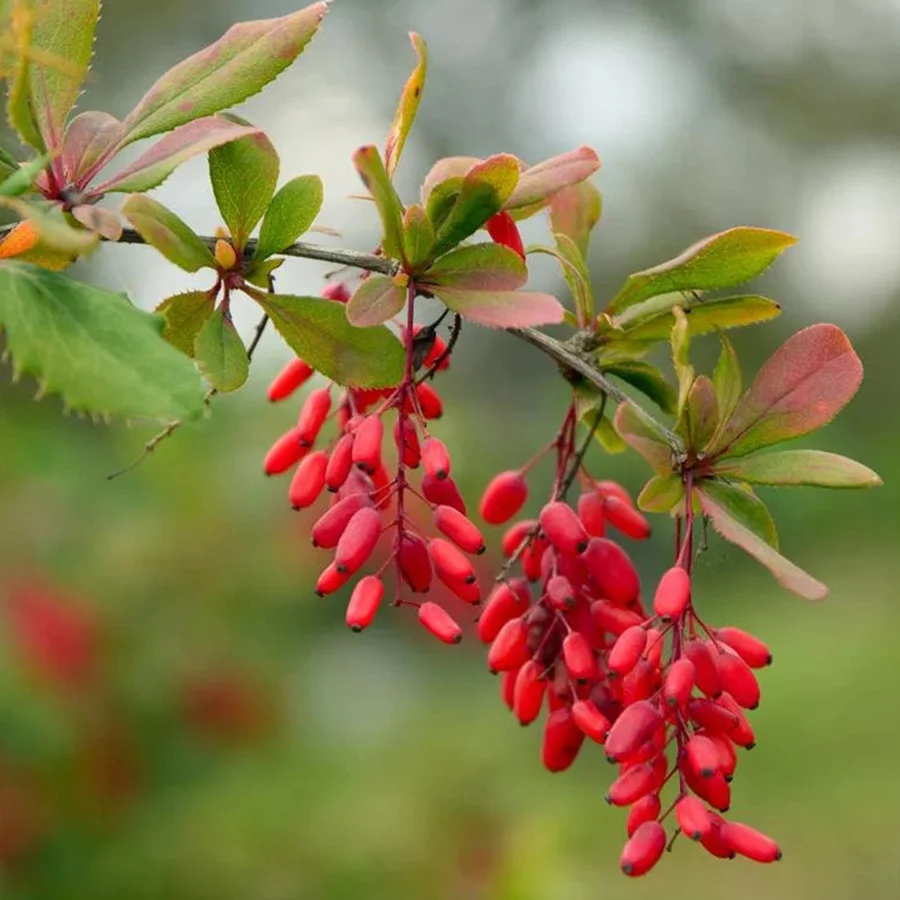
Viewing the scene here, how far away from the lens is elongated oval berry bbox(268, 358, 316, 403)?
74 centimetres

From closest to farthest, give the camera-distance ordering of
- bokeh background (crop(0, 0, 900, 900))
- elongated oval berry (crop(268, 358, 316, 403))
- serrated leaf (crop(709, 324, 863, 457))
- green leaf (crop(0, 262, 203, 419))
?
green leaf (crop(0, 262, 203, 419)), serrated leaf (crop(709, 324, 863, 457)), elongated oval berry (crop(268, 358, 316, 403)), bokeh background (crop(0, 0, 900, 900))

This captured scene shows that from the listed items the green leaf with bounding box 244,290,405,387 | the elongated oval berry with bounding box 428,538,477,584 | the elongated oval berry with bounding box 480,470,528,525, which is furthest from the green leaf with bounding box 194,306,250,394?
the elongated oval berry with bounding box 480,470,528,525

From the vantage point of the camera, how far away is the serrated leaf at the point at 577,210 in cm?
76

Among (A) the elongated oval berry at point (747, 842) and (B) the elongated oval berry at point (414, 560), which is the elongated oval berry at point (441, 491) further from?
(A) the elongated oval berry at point (747, 842)

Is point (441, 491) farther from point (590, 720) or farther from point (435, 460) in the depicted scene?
point (590, 720)

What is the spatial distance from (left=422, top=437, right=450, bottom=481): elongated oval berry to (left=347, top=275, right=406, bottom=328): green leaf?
0.22ft

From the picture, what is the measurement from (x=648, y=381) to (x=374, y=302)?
0.57 feet

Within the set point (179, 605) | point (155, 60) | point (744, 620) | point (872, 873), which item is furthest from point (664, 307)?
point (155, 60)

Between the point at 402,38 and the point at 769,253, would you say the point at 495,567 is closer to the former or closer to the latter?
the point at 769,253

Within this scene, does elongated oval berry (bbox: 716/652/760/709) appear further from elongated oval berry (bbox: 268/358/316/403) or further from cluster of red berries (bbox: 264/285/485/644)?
elongated oval berry (bbox: 268/358/316/403)

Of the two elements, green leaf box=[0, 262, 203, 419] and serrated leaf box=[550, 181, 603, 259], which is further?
serrated leaf box=[550, 181, 603, 259]

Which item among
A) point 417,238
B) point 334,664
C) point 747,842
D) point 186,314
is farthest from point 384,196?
point 334,664

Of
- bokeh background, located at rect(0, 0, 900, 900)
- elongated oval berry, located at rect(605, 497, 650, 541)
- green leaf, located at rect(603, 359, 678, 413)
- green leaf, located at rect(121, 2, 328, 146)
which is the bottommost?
bokeh background, located at rect(0, 0, 900, 900)

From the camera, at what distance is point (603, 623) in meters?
0.68
